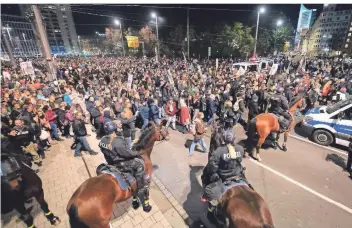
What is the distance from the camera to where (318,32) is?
110438mm

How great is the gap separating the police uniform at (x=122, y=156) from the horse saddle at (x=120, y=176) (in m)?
0.13

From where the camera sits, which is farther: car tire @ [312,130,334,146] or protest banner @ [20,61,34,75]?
protest banner @ [20,61,34,75]

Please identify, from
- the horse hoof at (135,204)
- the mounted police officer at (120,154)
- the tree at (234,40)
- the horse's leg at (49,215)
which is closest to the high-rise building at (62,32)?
the tree at (234,40)

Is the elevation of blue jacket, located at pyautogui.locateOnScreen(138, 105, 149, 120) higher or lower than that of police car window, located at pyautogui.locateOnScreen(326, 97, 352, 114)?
lower

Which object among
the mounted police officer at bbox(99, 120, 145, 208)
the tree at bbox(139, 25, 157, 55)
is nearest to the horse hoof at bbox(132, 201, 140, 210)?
the mounted police officer at bbox(99, 120, 145, 208)

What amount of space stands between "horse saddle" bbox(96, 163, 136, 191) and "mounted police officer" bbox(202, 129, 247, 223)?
1641 mm

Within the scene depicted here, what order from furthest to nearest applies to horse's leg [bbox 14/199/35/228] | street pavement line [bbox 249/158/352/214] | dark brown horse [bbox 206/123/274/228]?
1. street pavement line [bbox 249/158/352/214]
2. horse's leg [bbox 14/199/35/228]
3. dark brown horse [bbox 206/123/274/228]

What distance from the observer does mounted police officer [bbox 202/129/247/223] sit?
3783 millimetres

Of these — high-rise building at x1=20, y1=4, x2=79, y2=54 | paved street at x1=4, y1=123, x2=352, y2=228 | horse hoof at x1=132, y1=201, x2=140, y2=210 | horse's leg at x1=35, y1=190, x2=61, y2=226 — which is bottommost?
paved street at x1=4, y1=123, x2=352, y2=228

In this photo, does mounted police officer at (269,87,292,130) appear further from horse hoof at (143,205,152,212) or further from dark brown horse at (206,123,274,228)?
horse hoof at (143,205,152,212)

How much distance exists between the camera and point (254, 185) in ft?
19.0

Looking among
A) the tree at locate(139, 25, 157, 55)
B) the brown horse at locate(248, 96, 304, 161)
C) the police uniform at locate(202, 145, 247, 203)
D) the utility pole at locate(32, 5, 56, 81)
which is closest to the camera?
the police uniform at locate(202, 145, 247, 203)

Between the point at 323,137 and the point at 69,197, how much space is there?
9237 mm

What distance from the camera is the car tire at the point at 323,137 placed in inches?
302
